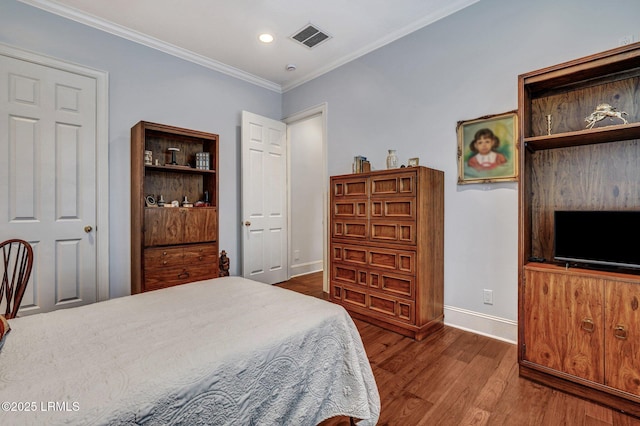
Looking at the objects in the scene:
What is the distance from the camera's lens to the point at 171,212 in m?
2.99

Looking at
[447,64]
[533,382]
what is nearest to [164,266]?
[533,382]

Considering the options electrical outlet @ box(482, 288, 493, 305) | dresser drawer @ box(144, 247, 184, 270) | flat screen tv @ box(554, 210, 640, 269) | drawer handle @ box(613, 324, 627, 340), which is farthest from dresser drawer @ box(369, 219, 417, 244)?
dresser drawer @ box(144, 247, 184, 270)

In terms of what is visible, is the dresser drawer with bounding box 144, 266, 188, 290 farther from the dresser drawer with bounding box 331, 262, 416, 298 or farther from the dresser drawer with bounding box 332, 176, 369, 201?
the dresser drawer with bounding box 332, 176, 369, 201

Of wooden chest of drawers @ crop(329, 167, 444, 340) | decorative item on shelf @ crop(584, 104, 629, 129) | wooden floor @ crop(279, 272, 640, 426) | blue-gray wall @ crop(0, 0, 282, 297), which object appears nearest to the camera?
wooden floor @ crop(279, 272, 640, 426)

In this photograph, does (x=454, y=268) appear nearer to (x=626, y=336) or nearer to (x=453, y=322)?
(x=453, y=322)

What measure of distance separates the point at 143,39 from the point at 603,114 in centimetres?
414

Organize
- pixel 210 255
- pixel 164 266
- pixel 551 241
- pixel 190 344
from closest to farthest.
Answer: pixel 190 344, pixel 551 241, pixel 164 266, pixel 210 255

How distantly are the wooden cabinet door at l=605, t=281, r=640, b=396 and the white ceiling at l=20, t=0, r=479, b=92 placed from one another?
2.54 metres

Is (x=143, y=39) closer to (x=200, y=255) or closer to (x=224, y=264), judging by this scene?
(x=200, y=255)

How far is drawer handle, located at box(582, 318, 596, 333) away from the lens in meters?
1.72

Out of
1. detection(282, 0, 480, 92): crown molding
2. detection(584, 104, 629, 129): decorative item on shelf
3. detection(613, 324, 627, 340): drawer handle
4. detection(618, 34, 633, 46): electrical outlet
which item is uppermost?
detection(282, 0, 480, 92): crown molding

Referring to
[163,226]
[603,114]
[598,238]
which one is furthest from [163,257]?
[603,114]

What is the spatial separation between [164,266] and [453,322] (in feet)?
9.36

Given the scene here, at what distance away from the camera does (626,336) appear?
1621 millimetres
